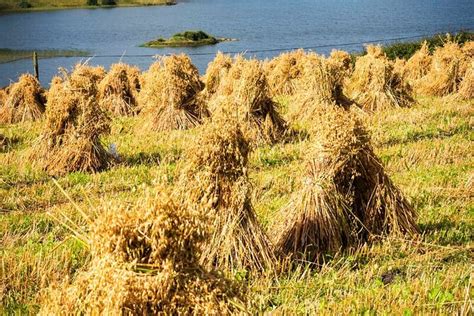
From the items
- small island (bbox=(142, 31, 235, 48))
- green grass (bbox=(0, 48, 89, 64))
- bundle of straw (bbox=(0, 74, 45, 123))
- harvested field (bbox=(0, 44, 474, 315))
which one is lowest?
green grass (bbox=(0, 48, 89, 64))

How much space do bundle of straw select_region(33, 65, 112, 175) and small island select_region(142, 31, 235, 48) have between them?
59.8m

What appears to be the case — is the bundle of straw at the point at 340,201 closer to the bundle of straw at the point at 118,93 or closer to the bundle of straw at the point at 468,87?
the bundle of straw at the point at 468,87

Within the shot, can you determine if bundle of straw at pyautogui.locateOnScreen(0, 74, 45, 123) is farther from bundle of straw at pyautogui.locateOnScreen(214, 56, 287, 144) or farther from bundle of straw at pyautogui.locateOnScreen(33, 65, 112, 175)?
bundle of straw at pyautogui.locateOnScreen(214, 56, 287, 144)

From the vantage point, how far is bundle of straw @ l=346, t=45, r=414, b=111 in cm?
1800

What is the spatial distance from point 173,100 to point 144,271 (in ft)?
39.7

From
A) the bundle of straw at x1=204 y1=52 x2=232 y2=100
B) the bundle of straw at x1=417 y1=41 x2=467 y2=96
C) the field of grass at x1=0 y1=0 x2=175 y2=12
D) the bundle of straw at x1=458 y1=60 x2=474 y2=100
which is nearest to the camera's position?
the bundle of straw at x1=458 y1=60 x2=474 y2=100

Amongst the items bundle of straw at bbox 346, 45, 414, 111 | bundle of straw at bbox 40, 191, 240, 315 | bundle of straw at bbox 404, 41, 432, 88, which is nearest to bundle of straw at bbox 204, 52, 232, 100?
bundle of straw at bbox 346, 45, 414, 111

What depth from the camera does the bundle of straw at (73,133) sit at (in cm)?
1198

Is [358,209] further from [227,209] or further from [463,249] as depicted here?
[227,209]

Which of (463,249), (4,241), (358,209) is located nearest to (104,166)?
(4,241)

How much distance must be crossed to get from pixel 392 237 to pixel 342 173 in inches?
35.2

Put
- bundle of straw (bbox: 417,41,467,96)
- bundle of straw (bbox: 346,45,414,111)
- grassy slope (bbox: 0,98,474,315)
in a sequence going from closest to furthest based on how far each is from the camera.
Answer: grassy slope (bbox: 0,98,474,315) → bundle of straw (bbox: 346,45,414,111) → bundle of straw (bbox: 417,41,467,96)

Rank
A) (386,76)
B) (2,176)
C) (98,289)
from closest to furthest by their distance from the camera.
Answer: (98,289) → (2,176) → (386,76)

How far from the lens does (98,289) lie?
13.6 ft
